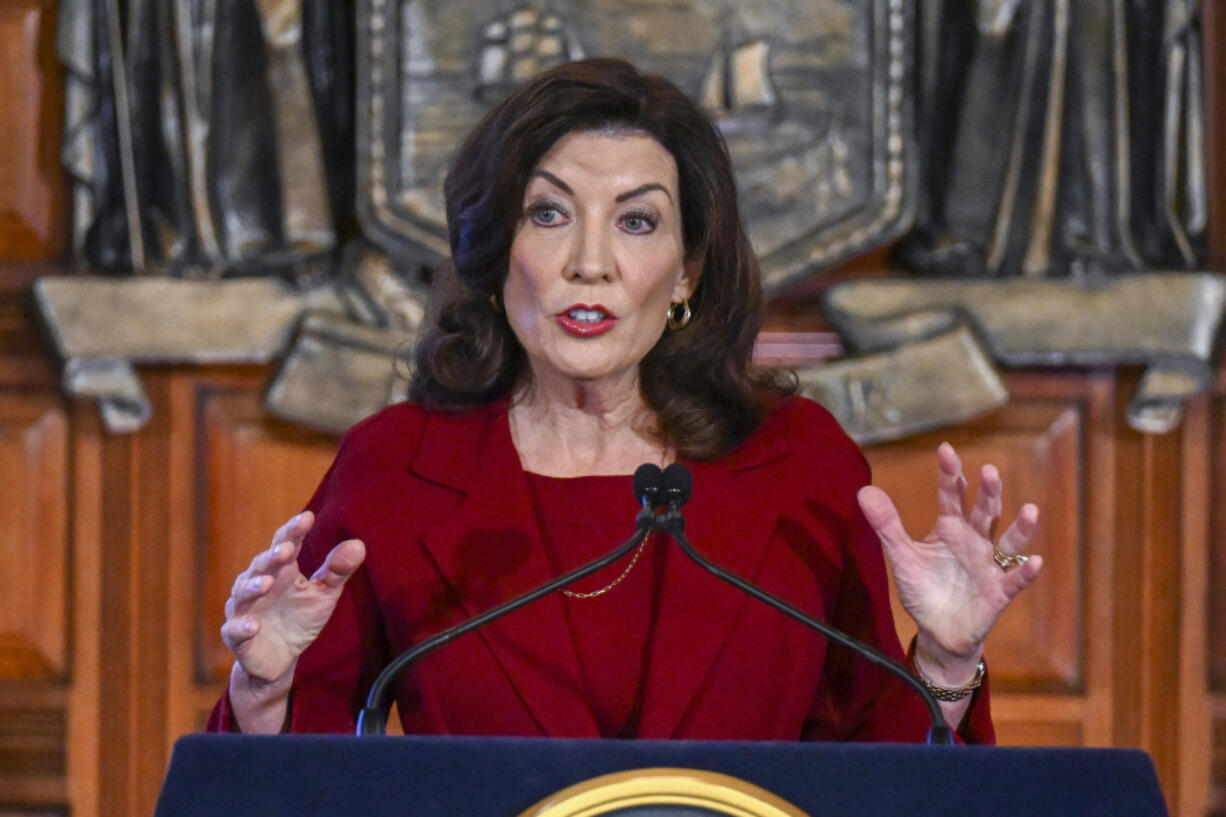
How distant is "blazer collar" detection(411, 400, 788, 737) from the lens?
1438 mm

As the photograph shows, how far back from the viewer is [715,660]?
147 centimetres

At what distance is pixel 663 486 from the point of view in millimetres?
1166

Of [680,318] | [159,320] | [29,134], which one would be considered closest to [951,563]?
[680,318]

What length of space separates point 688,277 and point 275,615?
25.5 inches

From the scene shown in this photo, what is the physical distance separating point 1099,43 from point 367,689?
205cm

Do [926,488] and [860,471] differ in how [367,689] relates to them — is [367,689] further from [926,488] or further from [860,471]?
[926,488]

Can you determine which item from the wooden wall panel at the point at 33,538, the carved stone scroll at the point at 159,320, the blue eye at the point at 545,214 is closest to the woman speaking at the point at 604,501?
the blue eye at the point at 545,214

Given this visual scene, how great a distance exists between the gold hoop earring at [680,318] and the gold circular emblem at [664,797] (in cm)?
87

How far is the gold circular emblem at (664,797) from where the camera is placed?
892 mm

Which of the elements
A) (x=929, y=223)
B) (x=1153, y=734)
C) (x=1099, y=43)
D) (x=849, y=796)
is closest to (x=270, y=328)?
(x=929, y=223)

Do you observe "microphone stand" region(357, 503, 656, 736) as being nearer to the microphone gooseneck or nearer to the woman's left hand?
the microphone gooseneck

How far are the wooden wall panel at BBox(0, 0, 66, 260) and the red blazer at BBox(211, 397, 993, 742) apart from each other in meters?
1.63

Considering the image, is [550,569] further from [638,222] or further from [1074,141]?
[1074,141]

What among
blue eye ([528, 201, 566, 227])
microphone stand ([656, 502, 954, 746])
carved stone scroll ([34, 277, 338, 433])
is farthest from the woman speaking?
carved stone scroll ([34, 277, 338, 433])
